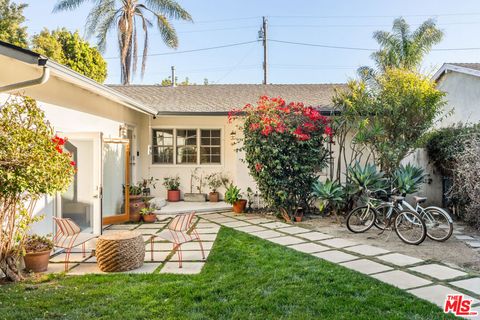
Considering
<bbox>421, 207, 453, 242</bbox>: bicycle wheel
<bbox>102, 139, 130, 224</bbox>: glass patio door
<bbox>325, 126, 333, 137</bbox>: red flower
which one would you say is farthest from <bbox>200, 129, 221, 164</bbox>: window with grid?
<bbox>421, 207, 453, 242</bbox>: bicycle wheel

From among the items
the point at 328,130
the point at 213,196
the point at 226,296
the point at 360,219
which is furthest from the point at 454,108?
the point at 226,296

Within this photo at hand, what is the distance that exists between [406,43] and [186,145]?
40.5 feet

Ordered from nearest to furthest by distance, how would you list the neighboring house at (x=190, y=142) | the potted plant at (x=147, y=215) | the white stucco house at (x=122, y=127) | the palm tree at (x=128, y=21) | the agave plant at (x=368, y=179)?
the white stucco house at (x=122, y=127) < the agave plant at (x=368, y=179) < the potted plant at (x=147, y=215) < the neighboring house at (x=190, y=142) < the palm tree at (x=128, y=21)

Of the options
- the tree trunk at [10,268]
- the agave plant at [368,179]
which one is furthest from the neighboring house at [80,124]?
the agave plant at [368,179]

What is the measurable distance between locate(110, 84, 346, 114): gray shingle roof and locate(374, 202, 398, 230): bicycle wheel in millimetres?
3708

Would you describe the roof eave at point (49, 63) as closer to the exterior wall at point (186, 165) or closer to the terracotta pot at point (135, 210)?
the terracotta pot at point (135, 210)

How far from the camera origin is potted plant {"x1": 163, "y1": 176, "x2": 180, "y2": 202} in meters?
11.0

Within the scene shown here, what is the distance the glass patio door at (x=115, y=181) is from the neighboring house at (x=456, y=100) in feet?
26.3

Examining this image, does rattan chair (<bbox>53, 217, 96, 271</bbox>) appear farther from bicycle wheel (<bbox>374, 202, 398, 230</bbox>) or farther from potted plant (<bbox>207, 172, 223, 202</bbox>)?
potted plant (<bbox>207, 172, 223, 202</bbox>)

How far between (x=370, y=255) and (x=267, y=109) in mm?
4197

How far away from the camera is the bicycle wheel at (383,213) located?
6.73 metres

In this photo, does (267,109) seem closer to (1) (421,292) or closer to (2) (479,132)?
(2) (479,132)

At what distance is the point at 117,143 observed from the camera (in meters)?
8.17

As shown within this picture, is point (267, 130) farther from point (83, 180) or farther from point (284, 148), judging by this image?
point (83, 180)
